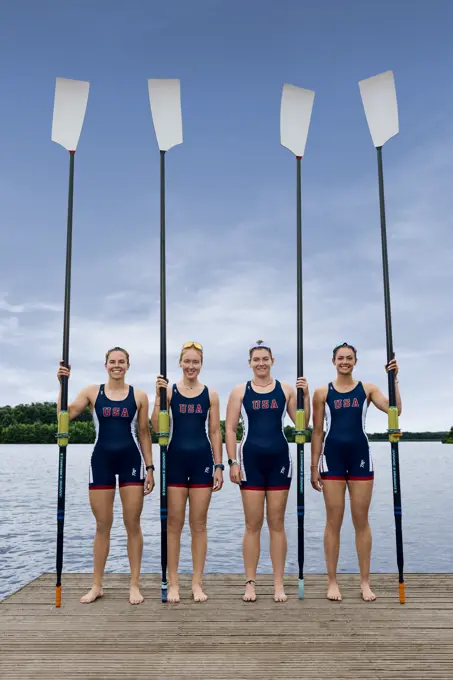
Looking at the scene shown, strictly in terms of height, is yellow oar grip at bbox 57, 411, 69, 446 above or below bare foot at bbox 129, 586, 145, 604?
above

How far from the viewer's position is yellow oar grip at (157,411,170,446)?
5703 mm

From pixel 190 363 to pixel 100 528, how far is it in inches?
70.4

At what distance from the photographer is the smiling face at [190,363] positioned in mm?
5883

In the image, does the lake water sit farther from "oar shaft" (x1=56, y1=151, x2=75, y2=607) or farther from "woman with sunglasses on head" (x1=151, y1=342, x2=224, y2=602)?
"woman with sunglasses on head" (x1=151, y1=342, x2=224, y2=602)

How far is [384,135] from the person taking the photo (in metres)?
6.70

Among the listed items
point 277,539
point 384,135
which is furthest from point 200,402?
point 384,135

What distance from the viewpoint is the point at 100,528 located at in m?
5.76

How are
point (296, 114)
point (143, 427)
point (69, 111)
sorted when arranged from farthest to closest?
1. point (296, 114)
2. point (69, 111)
3. point (143, 427)

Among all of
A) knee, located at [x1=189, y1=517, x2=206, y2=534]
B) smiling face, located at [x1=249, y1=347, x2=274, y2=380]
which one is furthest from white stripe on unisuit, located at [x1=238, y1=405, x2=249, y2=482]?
knee, located at [x1=189, y1=517, x2=206, y2=534]

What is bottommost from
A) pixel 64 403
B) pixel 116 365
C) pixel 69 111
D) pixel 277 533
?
pixel 277 533

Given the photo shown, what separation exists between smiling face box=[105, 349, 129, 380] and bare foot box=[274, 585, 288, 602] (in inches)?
98.7

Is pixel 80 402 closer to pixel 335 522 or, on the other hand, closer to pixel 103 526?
pixel 103 526

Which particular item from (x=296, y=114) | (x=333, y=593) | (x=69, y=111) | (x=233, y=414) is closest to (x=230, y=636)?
(x=333, y=593)

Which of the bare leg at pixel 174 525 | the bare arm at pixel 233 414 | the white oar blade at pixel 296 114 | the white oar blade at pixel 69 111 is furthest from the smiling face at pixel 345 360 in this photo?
the white oar blade at pixel 69 111
